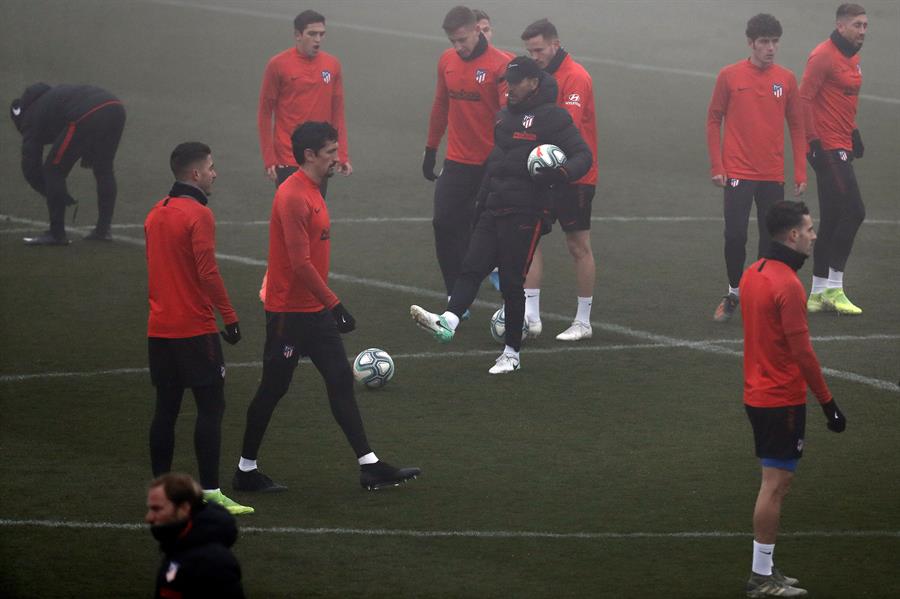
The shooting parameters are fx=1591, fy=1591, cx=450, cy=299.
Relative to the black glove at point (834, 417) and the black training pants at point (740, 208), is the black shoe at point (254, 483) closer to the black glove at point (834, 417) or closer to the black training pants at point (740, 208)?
the black glove at point (834, 417)

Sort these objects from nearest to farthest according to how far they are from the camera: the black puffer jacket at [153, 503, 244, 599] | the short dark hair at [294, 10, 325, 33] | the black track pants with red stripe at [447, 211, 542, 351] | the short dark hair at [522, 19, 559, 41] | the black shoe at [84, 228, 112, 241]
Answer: the black puffer jacket at [153, 503, 244, 599] → the black track pants with red stripe at [447, 211, 542, 351] → the short dark hair at [522, 19, 559, 41] → the short dark hair at [294, 10, 325, 33] → the black shoe at [84, 228, 112, 241]

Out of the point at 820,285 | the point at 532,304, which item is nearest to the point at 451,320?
the point at 532,304

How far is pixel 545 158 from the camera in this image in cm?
1195

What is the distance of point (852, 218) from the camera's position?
1450cm

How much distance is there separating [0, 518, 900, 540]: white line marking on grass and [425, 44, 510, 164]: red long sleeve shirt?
232 inches

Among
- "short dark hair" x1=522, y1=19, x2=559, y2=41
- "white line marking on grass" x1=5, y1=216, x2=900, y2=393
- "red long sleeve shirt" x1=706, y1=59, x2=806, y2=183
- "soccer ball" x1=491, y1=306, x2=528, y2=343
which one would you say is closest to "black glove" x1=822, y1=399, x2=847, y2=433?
"white line marking on grass" x1=5, y1=216, x2=900, y2=393

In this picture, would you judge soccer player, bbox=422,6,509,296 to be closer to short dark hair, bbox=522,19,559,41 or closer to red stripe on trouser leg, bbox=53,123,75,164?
short dark hair, bbox=522,19,559,41

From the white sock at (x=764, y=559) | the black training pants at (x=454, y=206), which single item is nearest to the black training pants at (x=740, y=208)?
the black training pants at (x=454, y=206)

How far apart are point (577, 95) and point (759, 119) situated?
1.76 meters

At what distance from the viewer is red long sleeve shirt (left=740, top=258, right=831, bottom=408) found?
7645 mm

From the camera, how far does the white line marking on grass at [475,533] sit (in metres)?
8.61

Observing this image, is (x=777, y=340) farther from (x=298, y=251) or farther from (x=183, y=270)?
(x=183, y=270)

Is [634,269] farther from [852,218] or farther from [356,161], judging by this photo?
[356,161]

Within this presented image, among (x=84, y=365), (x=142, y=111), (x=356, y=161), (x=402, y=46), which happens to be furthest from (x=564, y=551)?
(x=402, y=46)
